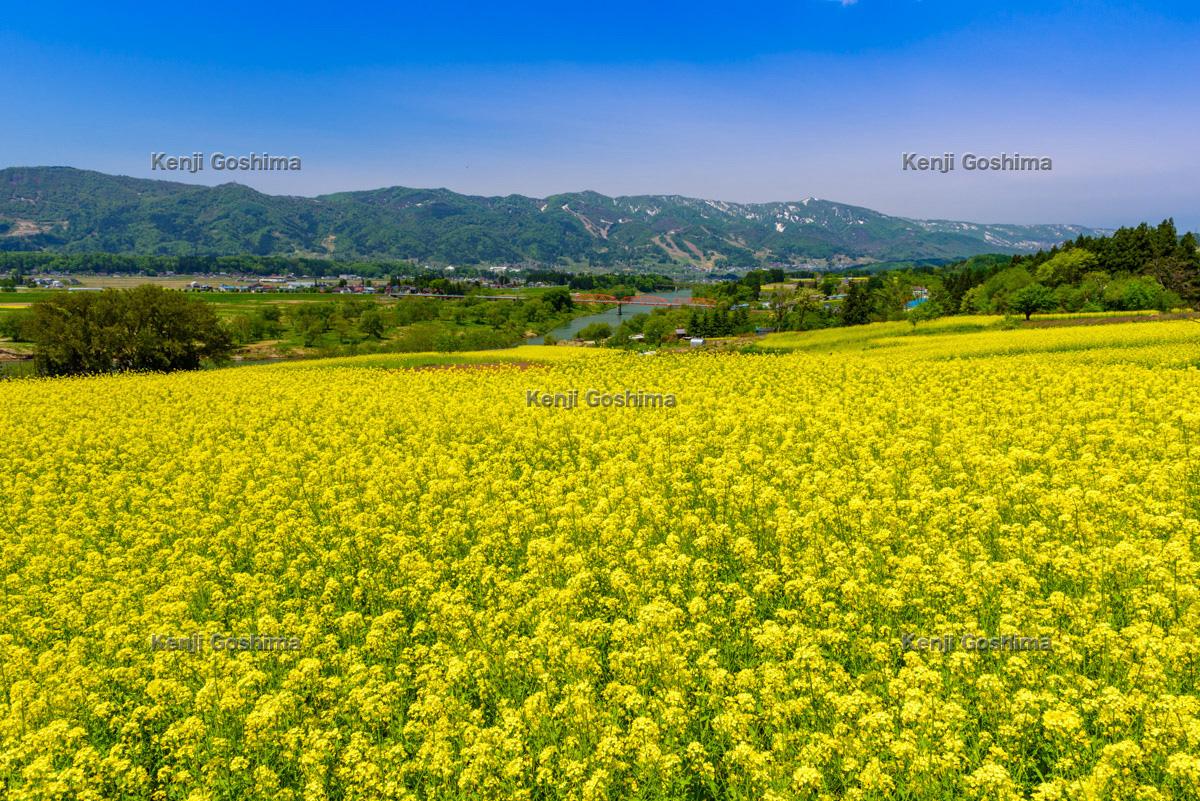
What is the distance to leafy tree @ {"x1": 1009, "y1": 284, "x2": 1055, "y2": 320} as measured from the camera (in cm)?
6291

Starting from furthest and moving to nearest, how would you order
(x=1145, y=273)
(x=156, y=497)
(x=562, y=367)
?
(x=1145, y=273), (x=562, y=367), (x=156, y=497)

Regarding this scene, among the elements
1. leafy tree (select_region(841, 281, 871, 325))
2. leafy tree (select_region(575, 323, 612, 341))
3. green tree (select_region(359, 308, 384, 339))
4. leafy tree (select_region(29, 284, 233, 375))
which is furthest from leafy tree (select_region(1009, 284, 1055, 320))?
green tree (select_region(359, 308, 384, 339))

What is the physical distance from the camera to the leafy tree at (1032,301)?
62906mm

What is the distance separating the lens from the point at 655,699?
637cm

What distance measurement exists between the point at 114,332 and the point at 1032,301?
91459mm

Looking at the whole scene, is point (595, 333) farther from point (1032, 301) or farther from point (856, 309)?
point (1032, 301)

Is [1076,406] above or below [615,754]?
above

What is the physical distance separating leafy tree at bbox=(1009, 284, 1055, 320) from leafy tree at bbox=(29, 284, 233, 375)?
84.6 metres

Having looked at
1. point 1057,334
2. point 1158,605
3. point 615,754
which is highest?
point 1057,334

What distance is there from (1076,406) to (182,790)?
2389 centimetres

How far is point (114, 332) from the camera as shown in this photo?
57594 mm

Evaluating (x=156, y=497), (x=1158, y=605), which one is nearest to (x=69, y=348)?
(x=156, y=497)

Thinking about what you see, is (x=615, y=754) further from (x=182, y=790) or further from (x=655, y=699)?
(x=182, y=790)

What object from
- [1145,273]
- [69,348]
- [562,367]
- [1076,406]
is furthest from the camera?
[1145,273]
